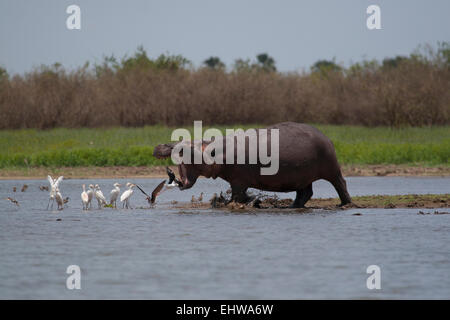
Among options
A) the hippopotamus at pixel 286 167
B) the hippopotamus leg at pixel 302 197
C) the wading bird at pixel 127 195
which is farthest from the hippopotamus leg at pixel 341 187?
the wading bird at pixel 127 195

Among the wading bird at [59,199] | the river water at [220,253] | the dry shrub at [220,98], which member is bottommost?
the river water at [220,253]

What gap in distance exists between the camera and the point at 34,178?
2252 centimetres

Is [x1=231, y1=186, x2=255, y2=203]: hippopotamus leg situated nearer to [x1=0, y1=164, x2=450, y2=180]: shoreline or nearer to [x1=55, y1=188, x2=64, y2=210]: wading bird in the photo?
[x1=55, y1=188, x2=64, y2=210]: wading bird

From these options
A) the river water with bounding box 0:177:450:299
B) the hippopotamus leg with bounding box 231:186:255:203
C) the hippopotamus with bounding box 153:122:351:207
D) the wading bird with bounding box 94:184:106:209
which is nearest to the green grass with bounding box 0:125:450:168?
the wading bird with bounding box 94:184:106:209

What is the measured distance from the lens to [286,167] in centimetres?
1366

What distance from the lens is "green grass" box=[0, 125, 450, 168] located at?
79.4 feet

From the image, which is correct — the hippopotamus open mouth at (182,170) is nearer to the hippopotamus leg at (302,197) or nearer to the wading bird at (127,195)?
the wading bird at (127,195)

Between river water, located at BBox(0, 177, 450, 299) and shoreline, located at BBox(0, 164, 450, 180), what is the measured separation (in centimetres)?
735

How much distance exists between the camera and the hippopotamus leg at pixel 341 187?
46.3 feet

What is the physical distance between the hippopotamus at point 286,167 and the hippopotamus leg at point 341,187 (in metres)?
0.05

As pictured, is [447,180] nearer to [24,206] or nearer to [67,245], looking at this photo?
[24,206]

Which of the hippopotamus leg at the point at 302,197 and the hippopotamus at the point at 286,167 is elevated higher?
the hippopotamus at the point at 286,167
